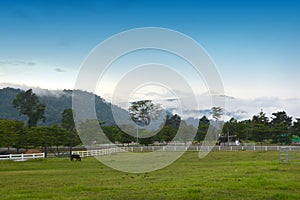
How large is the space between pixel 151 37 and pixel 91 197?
18756mm

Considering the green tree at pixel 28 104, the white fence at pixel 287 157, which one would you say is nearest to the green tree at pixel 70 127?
the green tree at pixel 28 104

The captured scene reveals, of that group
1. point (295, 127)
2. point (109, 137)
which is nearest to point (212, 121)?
point (295, 127)

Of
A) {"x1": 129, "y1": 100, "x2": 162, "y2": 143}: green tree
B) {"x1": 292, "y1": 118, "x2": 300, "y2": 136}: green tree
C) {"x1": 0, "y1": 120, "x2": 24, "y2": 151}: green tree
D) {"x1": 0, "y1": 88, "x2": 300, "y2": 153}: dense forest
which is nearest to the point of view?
{"x1": 0, "y1": 120, "x2": 24, "y2": 151}: green tree

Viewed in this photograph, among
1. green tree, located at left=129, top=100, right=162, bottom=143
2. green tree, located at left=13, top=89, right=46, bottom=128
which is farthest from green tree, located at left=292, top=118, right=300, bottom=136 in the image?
green tree, located at left=13, top=89, right=46, bottom=128

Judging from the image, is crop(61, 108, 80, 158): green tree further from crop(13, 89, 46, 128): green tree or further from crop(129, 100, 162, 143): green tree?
crop(13, 89, 46, 128): green tree

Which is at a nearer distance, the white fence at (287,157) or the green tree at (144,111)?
the white fence at (287,157)

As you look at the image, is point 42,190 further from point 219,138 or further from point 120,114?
point 219,138

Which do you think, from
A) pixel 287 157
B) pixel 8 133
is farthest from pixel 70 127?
pixel 287 157

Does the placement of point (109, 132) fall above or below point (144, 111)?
below

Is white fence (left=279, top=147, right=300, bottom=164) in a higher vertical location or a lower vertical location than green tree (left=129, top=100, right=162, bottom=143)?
lower

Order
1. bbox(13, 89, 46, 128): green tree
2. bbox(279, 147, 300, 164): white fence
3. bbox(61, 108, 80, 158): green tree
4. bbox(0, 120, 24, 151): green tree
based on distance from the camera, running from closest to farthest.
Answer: bbox(279, 147, 300, 164): white fence < bbox(0, 120, 24, 151): green tree < bbox(61, 108, 80, 158): green tree < bbox(13, 89, 46, 128): green tree

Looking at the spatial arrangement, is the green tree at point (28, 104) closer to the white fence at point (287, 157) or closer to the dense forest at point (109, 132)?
the dense forest at point (109, 132)

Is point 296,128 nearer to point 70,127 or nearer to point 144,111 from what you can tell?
point 144,111

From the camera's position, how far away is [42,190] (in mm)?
13703
